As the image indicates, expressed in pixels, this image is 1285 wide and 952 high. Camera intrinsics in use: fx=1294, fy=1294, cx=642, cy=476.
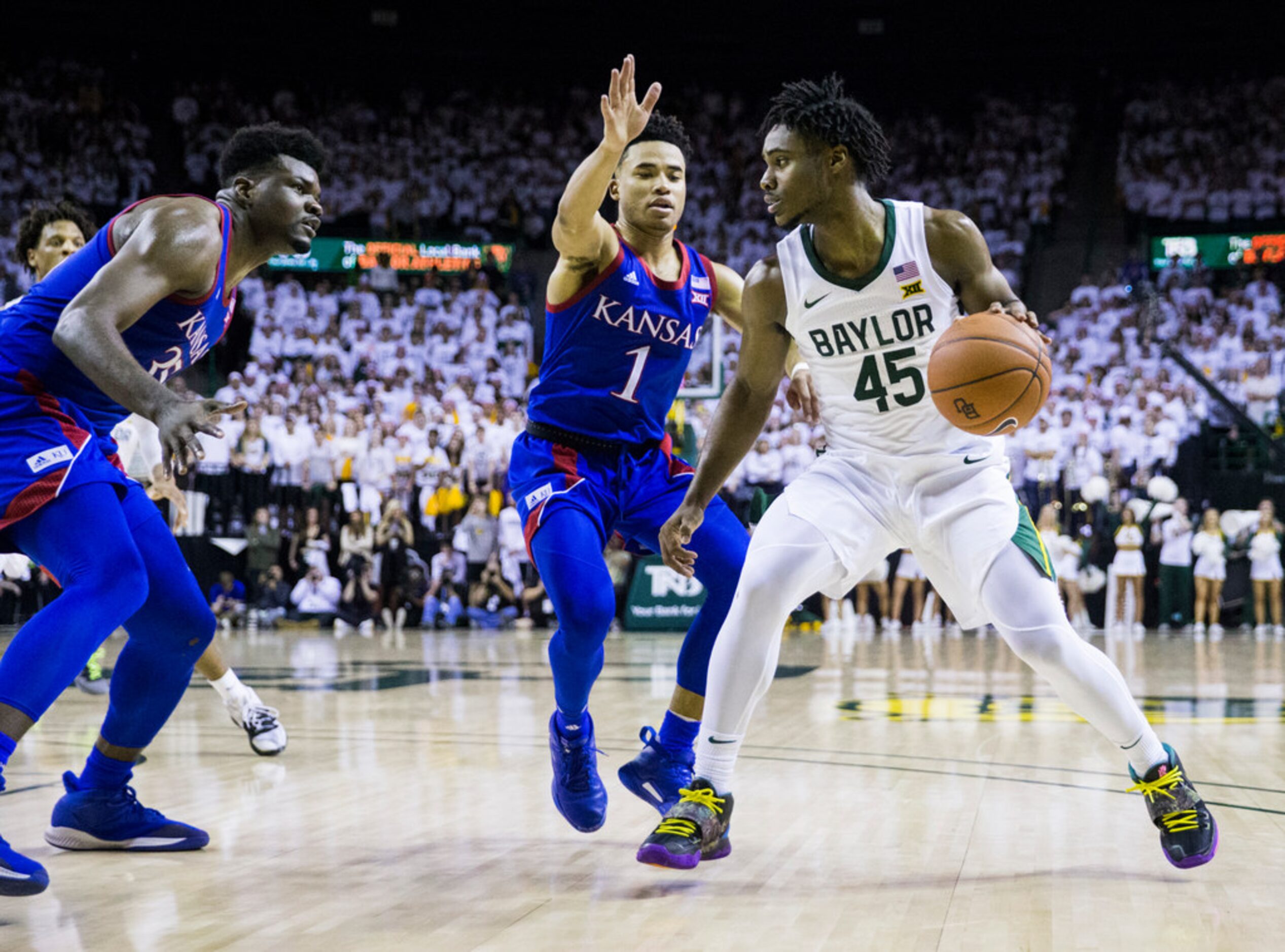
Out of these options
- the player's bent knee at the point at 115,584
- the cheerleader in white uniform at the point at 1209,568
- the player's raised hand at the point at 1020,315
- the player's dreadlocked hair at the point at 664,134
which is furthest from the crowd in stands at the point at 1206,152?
the player's bent knee at the point at 115,584

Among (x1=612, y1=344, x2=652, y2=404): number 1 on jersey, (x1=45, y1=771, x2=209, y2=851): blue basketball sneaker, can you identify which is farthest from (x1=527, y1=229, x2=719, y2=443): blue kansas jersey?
(x1=45, y1=771, x2=209, y2=851): blue basketball sneaker

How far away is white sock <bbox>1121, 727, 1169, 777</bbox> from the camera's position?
3301 millimetres

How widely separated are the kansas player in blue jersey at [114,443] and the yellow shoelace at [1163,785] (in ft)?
7.96

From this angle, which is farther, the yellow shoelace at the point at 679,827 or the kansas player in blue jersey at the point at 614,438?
A: the kansas player in blue jersey at the point at 614,438

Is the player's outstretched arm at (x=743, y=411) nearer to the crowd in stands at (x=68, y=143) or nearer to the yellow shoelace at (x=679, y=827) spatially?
the yellow shoelace at (x=679, y=827)

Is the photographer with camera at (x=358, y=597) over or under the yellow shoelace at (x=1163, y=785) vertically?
under

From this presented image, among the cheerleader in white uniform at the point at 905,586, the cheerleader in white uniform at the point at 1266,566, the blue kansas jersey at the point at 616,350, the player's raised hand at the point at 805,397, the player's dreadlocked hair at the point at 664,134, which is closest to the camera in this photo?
the player's raised hand at the point at 805,397

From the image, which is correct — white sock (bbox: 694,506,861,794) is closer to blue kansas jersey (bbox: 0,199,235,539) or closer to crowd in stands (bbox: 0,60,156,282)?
blue kansas jersey (bbox: 0,199,235,539)

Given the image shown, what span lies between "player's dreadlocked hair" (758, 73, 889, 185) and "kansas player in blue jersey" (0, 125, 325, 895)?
1.35 m

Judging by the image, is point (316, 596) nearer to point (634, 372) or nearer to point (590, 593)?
point (634, 372)

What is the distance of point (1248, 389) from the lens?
15.6 m

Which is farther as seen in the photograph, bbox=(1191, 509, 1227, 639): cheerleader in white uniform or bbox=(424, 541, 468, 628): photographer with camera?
bbox=(424, 541, 468, 628): photographer with camera

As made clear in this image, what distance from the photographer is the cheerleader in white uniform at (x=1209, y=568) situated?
44.4 ft

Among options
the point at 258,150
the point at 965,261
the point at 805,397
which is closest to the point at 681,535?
the point at 805,397
